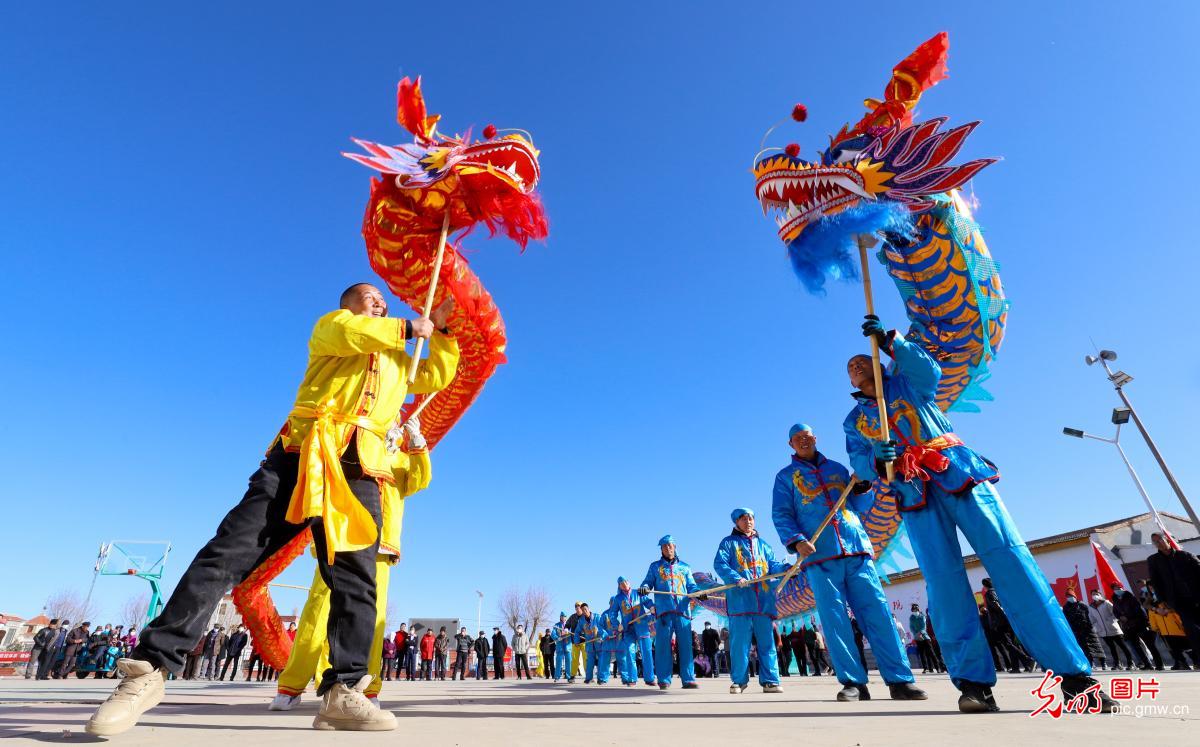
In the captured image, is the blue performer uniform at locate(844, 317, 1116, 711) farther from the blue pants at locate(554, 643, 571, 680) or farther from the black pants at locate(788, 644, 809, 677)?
the black pants at locate(788, 644, 809, 677)

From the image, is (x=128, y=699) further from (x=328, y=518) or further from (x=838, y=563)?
(x=838, y=563)

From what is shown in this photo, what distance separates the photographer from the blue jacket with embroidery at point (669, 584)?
909 centimetres

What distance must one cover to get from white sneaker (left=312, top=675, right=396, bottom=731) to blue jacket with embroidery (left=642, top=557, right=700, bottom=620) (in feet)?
23.3

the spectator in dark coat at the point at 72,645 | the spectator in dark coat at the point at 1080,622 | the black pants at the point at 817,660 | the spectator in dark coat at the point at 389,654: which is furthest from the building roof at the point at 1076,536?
the spectator in dark coat at the point at 72,645

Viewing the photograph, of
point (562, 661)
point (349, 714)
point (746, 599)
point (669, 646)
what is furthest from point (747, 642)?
point (562, 661)

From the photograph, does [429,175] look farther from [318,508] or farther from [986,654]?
[986,654]

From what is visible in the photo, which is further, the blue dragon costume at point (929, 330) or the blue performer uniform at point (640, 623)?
the blue performer uniform at point (640, 623)

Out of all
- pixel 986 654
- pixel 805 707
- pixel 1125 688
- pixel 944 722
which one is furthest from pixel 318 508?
pixel 1125 688

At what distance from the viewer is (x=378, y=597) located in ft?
14.3

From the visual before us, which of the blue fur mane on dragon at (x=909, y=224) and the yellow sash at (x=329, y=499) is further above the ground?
the blue fur mane on dragon at (x=909, y=224)

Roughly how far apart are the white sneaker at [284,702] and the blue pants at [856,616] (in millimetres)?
3580

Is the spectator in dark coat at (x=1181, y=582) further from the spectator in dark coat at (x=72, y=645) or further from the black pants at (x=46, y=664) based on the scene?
the black pants at (x=46, y=664)

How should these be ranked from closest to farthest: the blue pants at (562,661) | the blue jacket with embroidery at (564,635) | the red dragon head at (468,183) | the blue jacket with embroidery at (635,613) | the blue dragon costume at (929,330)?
the blue dragon costume at (929,330), the red dragon head at (468,183), the blue jacket with embroidery at (635,613), the blue jacket with embroidery at (564,635), the blue pants at (562,661)

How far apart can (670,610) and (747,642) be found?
2.09m
